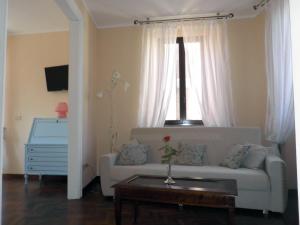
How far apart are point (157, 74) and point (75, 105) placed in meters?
1.42

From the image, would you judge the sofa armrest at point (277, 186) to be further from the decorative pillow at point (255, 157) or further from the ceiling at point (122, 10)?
the ceiling at point (122, 10)

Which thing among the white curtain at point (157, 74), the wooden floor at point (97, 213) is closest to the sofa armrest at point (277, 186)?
the wooden floor at point (97, 213)

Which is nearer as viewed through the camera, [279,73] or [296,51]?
[296,51]

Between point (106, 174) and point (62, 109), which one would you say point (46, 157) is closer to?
point (62, 109)

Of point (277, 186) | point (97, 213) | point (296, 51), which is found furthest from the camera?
point (97, 213)

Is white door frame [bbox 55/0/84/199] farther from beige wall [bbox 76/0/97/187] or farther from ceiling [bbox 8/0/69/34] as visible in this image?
ceiling [bbox 8/0/69/34]

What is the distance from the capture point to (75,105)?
3381 mm

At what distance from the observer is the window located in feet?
13.1

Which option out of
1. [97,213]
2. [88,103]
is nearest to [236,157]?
[97,213]

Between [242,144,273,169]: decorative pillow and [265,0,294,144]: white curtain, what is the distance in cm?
42

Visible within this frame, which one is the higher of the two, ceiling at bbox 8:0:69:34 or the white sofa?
ceiling at bbox 8:0:69:34

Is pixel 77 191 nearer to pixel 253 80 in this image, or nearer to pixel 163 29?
pixel 163 29

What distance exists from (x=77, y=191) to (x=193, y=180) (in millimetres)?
1717

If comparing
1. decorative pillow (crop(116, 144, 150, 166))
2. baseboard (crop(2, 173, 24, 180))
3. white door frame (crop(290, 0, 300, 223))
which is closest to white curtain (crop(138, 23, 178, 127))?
decorative pillow (crop(116, 144, 150, 166))
